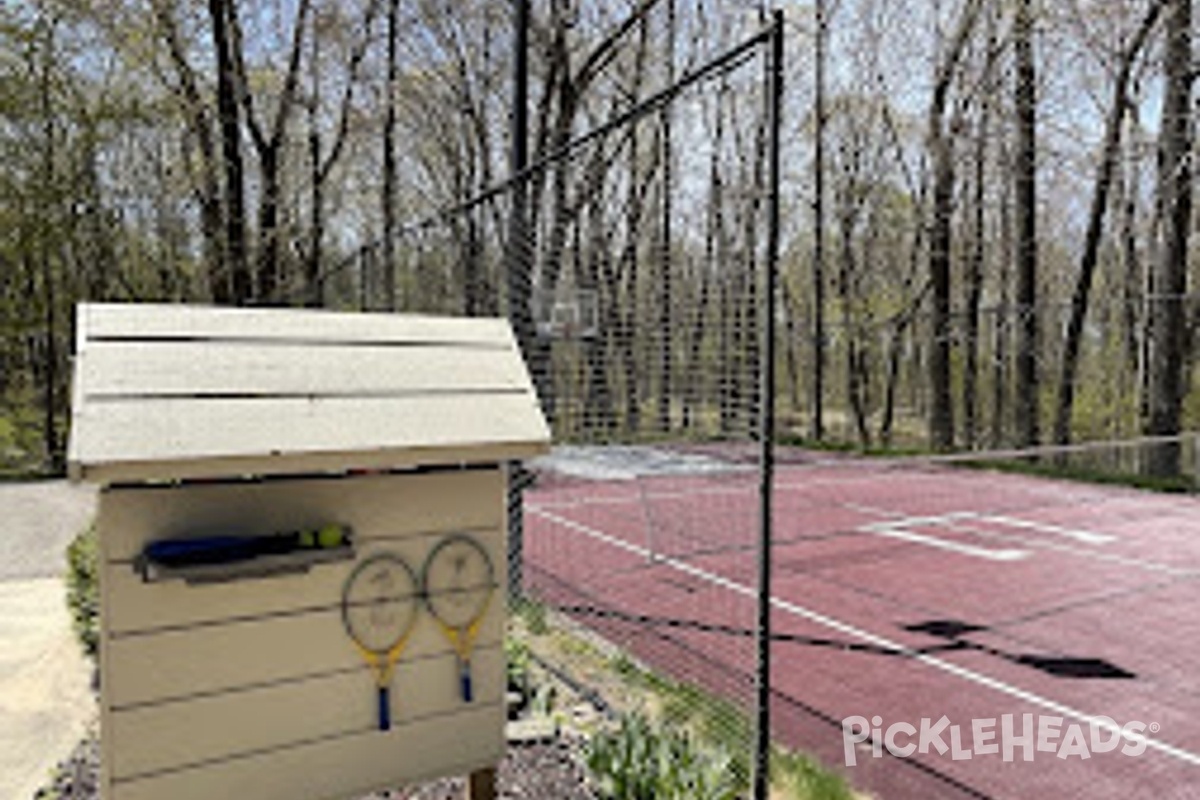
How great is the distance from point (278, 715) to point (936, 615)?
170 inches

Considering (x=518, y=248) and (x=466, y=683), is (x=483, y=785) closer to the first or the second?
(x=466, y=683)

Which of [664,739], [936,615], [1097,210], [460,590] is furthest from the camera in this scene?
[1097,210]

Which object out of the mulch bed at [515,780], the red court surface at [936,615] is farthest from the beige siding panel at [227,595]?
the red court surface at [936,615]

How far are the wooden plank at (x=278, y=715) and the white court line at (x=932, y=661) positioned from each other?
110 inches

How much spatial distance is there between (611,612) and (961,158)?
538 inches

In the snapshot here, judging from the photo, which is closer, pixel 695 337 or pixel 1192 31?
pixel 695 337

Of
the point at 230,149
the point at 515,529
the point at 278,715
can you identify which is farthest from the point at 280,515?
the point at 230,149

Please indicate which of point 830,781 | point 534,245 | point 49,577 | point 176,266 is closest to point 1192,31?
point 534,245

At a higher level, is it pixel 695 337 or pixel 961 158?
pixel 961 158

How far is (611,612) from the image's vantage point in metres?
5.18

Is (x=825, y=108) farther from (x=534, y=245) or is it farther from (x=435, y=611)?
(x=435, y=611)

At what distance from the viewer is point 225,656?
191 centimetres

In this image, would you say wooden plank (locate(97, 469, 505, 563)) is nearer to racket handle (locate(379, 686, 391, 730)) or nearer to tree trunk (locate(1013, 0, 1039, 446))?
racket handle (locate(379, 686, 391, 730))

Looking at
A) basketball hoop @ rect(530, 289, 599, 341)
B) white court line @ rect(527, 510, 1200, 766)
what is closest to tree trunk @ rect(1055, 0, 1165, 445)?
white court line @ rect(527, 510, 1200, 766)
